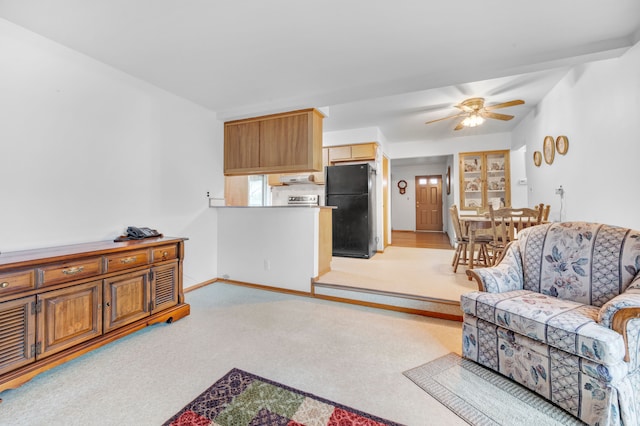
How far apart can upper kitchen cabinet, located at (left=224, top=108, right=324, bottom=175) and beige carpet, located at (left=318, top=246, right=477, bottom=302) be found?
1.53 meters

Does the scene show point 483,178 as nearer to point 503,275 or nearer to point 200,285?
point 503,275

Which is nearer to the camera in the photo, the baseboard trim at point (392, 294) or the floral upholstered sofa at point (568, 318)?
the floral upholstered sofa at point (568, 318)

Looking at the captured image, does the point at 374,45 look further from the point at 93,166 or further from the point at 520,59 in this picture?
the point at 93,166

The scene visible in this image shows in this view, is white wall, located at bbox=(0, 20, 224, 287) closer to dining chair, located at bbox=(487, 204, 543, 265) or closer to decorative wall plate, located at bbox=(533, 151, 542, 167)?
dining chair, located at bbox=(487, 204, 543, 265)

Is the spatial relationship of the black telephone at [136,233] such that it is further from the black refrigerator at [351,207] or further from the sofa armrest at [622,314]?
the sofa armrest at [622,314]

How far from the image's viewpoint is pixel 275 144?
3.68 m

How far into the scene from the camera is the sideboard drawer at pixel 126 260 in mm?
2148

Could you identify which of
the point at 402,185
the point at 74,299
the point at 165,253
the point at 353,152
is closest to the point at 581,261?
the point at 165,253

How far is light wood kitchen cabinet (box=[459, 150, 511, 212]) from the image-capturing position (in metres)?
5.95

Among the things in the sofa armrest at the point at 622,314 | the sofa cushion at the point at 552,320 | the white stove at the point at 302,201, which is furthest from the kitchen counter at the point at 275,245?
the sofa armrest at the point at 622,314

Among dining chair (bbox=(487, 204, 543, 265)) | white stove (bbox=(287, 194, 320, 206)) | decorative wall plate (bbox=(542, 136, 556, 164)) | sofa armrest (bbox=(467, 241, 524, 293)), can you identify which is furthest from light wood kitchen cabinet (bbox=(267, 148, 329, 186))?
sofa armrest (bbox=(467, 241, 524, 293))

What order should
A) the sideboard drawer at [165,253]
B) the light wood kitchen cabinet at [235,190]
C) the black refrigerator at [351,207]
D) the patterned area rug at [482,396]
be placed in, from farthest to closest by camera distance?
the black refrigerator at [351,207] → the light wood kitchen cabinet at [235,190] → the sideboard drawer at [165,253] → the patterned area rug at [482,396]

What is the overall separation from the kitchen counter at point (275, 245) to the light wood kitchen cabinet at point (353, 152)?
1884mm

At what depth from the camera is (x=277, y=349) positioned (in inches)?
83.7
